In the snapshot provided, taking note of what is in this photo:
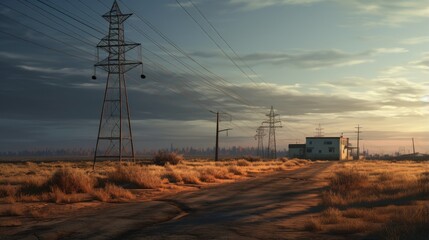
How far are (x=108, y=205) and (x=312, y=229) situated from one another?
355 inches

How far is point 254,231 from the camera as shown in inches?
468

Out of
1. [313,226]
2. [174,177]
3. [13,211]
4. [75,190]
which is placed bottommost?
[13,211]

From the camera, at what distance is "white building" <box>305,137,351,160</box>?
14912 cm

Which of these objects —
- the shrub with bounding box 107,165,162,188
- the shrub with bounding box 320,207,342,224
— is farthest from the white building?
the shrub with bounding box 320,207,342,224

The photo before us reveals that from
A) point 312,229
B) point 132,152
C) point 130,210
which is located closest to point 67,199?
point 130,210

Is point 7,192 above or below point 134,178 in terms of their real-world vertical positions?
below

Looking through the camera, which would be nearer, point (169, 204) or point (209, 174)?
point (169, 204)

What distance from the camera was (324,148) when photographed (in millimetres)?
152000

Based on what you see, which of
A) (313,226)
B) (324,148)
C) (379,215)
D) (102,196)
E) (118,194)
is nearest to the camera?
(313,226)

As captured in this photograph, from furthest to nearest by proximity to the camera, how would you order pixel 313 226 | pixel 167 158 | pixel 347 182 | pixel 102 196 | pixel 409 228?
pixel 167 158
pixel 347 182
pixel 102 196
pixel 313 226
pixel 409 228

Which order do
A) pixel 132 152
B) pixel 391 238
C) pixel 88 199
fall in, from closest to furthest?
pixel 391 238, pixel 88 199, pixel 132 152

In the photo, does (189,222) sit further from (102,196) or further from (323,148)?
(323,148)

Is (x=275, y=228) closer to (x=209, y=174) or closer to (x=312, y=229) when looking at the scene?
(x=312, y=229)

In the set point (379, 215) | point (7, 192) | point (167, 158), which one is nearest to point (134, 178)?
point (7, 192)
